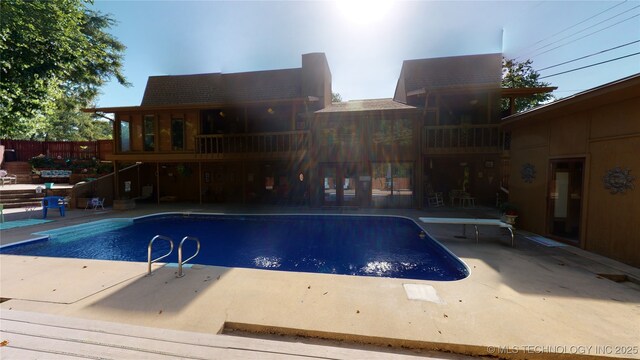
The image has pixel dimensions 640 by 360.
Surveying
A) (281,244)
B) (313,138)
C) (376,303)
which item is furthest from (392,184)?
(376,303)

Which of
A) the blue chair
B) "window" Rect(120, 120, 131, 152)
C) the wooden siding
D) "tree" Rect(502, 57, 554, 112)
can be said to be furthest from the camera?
"tree" Rect(502, 57, 554, 112)

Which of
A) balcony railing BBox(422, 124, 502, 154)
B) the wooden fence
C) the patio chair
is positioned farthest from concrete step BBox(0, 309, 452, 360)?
the wooden fence

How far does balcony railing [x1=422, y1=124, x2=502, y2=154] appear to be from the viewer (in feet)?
37.1

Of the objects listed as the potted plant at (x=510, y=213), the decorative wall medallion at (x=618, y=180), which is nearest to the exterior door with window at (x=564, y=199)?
the potted plant at (x=510, y=213)

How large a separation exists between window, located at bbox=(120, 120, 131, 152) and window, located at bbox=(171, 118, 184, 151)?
2686 millimetres

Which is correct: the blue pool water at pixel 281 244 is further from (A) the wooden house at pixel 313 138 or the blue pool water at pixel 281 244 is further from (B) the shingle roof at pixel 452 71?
(B) the shingle roof at pixel 452 71

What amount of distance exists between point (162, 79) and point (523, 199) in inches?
831

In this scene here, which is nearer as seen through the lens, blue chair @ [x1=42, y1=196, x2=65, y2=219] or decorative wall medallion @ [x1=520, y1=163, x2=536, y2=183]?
decorative wall medallion @ [x1=520, y1=163, x2=536, y2=183]

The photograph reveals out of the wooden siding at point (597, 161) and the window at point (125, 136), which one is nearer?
the wooden siding at point (597, 161)

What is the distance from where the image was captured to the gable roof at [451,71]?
46.6ft

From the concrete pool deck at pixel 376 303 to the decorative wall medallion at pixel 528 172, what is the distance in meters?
3.11

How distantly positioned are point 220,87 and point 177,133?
466 cm

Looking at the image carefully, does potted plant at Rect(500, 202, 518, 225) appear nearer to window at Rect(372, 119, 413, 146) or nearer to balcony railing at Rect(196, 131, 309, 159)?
window at Rect(372, 119, 413, 146)

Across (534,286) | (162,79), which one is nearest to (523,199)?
(534,286)
